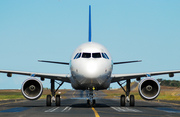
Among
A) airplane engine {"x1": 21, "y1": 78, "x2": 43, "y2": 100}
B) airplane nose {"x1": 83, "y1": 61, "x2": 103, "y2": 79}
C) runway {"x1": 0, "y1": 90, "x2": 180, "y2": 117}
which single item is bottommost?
runway {"x1": 0, "y1": 90, "x2": 180, "y2": 117}

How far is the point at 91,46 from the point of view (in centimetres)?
2138

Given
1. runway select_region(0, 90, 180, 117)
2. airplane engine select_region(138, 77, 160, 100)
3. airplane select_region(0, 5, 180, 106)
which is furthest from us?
airplane engine select_region(138, 77, 160, 100)

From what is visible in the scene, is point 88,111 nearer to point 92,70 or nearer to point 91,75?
point 91,75

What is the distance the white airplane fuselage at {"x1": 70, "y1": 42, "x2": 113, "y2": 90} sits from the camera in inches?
758

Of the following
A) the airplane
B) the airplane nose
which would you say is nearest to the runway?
the airplane

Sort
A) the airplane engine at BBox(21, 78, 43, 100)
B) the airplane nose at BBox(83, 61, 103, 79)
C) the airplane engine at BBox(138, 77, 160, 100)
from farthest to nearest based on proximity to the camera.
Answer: the airplane engine at BBox(21, 78, 43, 100)
the airplane engine at BBox(138, 77, 160, 100)
the airplane nose at BBox(83, 61, 103, 79)

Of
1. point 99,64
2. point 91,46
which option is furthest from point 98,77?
point 91,46

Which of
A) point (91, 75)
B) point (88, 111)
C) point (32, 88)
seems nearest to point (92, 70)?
point (91, 75)

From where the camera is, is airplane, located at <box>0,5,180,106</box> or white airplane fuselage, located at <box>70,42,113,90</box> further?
airplane, located at <box>0,5,180,106</box>

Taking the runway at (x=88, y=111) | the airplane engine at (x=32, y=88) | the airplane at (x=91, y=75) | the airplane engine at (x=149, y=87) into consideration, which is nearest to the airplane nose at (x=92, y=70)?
the airplane at (x=91, y=75)

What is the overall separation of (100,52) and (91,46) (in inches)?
37.9

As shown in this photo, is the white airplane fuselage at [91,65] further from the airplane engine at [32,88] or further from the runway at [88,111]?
the airplane engine at [32,88]

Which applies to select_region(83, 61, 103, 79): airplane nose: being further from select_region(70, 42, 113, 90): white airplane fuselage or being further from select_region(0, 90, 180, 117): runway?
select_region(0, 90, 180, 117): runway

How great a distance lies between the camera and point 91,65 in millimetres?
19219
